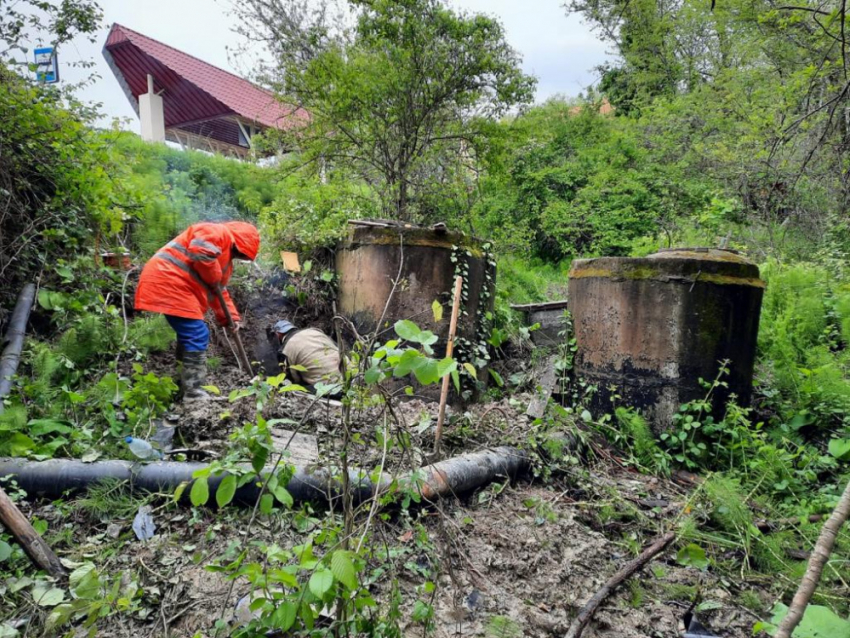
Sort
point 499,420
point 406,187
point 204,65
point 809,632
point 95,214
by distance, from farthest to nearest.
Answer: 1. point 204,65
2. point 406,187
3. point 95,214
4. point 499,420
5. point 809,632

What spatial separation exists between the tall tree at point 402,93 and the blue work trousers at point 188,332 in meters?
3.14

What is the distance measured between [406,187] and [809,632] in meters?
6.38

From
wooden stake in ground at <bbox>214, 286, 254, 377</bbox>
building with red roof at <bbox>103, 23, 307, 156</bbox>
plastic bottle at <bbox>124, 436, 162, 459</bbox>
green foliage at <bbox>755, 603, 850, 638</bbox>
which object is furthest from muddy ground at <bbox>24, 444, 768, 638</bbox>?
building with red roof at <bbox>103, 23, 307, 156</bbox>

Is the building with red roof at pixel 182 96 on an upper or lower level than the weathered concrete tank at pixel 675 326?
upper

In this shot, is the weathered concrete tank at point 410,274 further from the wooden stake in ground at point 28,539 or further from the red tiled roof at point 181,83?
the red tiled roof at point 181,83

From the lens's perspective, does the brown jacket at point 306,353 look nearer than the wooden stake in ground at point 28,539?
No

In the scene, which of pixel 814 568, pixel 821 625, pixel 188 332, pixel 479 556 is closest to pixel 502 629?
pixel 479 556

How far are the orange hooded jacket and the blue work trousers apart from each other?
0.26 feet

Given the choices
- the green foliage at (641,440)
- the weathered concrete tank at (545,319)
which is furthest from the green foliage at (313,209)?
the green foliage at (641,440)

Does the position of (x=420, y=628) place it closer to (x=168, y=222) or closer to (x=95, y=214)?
(x=95, y=214)

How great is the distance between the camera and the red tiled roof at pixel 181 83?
44.1 ft

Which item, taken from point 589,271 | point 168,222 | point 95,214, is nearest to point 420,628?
point 589,271

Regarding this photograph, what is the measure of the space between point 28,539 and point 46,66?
4575mm

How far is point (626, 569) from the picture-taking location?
264 cm
